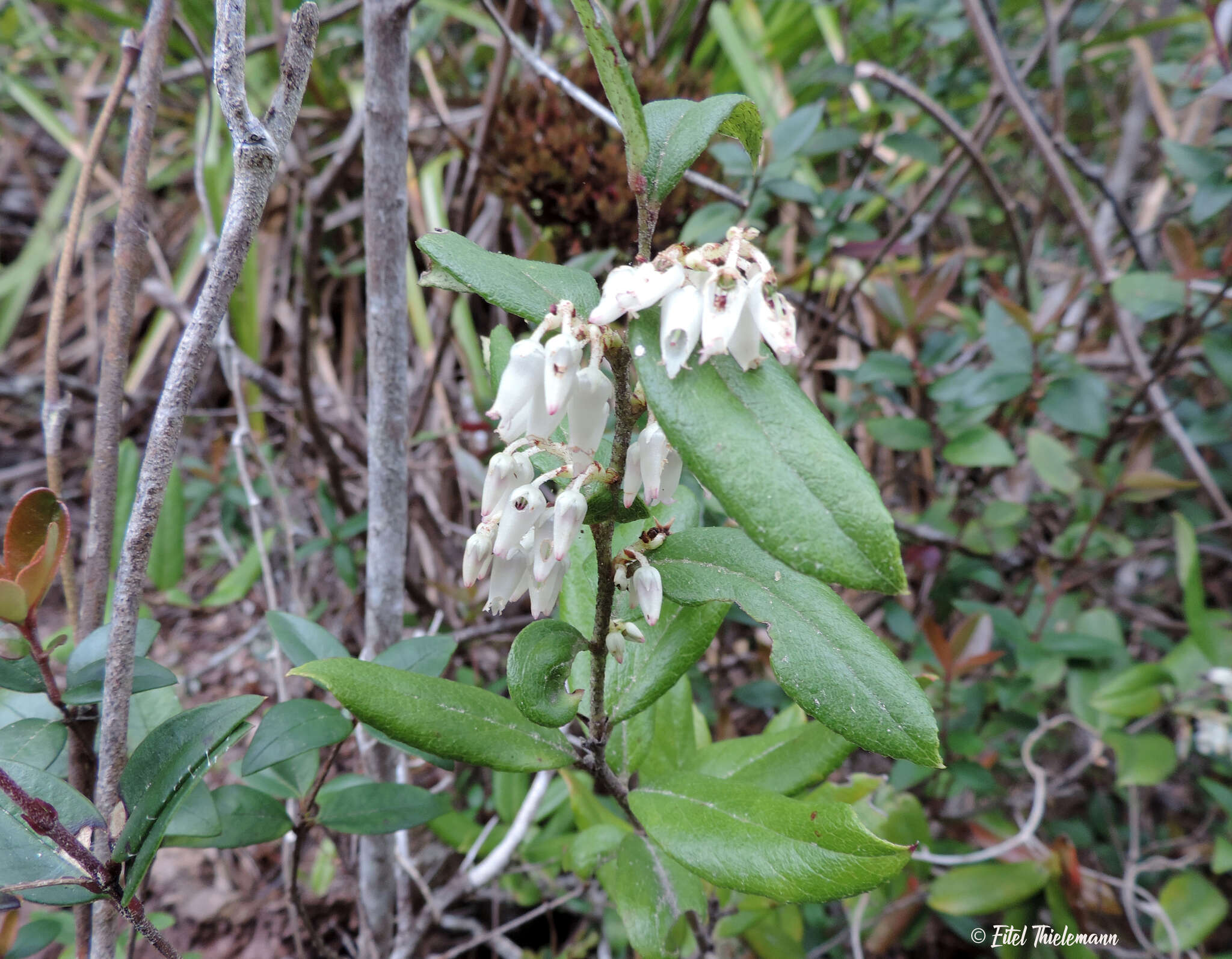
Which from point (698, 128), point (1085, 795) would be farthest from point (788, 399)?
point (1085, 795)

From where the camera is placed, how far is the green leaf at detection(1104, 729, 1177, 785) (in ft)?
3.99

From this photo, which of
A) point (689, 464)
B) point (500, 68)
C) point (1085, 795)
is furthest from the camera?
point (1085, 795)

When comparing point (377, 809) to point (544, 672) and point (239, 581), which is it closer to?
point (544, 672)

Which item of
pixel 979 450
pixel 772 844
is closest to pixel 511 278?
pixel 772 844

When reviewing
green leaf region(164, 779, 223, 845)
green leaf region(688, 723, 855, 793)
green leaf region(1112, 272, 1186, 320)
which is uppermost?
green leaf region(1112, 272, 1186, 320)

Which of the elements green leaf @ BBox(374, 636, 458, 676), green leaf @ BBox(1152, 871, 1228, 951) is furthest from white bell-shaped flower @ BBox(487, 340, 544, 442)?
green leaf @ BBox(1152, 871, 1228, 951)

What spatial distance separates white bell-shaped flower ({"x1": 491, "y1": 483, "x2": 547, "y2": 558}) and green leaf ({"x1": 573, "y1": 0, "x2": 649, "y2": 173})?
26 cm

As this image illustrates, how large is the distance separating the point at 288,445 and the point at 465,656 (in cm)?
88

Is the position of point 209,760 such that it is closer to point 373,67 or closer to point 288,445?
point 373,67

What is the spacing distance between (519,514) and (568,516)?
0.07 metres

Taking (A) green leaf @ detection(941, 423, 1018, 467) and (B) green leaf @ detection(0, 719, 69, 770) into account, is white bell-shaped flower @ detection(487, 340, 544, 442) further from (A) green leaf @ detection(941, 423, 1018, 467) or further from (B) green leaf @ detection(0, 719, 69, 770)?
(A) green leaf @ detection(941, 423, 1018, 467)

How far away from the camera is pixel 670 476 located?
23.1 inches

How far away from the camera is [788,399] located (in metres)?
0.46

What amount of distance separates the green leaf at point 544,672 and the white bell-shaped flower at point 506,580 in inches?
2.5
